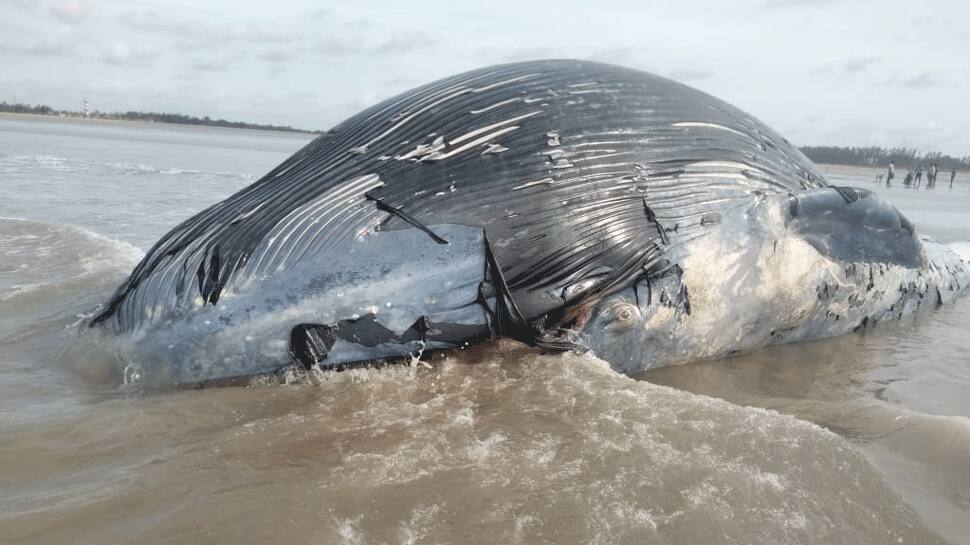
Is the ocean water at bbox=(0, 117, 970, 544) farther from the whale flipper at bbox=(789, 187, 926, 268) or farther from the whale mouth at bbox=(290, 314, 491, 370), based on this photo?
the whale flipper at bbox=(789, 187, 926, 268)

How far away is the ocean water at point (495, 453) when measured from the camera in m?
2.45

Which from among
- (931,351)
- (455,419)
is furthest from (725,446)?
(931,351)

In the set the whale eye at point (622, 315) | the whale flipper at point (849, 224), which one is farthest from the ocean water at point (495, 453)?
the whale flipper at point (849, 224)

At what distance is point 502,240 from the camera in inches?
148

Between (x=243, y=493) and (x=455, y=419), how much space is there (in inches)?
41.7

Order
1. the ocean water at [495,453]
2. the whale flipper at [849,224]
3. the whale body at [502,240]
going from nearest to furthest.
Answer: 1. the ocean water at [495,453]
2. the whale body at [502,240]
3. the whale flipper at [849,224]

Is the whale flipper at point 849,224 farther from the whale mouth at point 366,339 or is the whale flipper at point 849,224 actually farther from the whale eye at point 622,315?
the whale mouth at point 366,339

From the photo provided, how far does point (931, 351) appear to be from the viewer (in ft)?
16.4

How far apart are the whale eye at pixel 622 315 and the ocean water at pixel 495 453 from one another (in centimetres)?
26

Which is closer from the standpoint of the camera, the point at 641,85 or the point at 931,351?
the point at 641,85

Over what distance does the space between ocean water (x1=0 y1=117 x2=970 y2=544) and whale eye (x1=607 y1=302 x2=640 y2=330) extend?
0.26 meters

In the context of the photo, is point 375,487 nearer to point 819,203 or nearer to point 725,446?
point 725,446

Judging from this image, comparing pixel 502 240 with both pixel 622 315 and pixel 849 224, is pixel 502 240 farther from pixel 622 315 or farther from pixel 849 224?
pixel 849 224

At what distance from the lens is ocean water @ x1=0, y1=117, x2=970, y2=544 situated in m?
2.45
